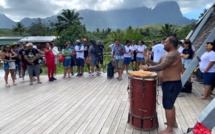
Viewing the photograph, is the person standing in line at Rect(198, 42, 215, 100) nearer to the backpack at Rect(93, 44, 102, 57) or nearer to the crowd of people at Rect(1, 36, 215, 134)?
the crowd of people at Rect(1, 36, 215, 134)

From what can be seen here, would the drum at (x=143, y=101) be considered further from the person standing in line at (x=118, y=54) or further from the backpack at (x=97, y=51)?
the backpack at (x=97, y=51)

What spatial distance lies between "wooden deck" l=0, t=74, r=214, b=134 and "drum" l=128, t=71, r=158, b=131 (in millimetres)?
153

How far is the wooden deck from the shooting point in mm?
4184

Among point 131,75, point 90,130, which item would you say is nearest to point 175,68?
point 131,75

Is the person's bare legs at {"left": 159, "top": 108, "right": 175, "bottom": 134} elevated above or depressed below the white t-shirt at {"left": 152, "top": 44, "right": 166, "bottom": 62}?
below

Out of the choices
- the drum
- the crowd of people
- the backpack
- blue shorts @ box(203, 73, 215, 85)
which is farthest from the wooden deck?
the backpack

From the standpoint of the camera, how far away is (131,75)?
410cm

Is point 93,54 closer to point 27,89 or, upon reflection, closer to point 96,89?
point 96,89

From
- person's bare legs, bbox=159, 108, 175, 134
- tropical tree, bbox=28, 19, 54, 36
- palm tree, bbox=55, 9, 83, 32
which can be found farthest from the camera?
tropical tree, bbox=28, 19, 54, 36

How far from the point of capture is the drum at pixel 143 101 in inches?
154

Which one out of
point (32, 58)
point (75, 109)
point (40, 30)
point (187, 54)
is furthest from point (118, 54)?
point (40, 30)

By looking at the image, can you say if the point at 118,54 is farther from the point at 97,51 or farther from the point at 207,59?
the point at 207,59

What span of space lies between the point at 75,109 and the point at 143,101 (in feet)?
6.59

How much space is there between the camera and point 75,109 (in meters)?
5.36
